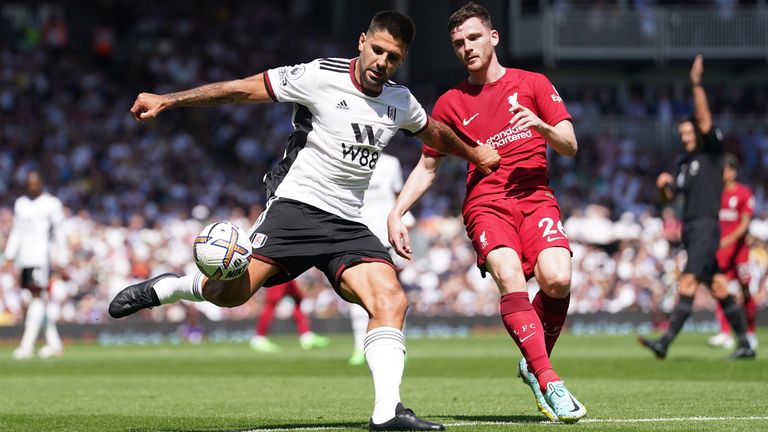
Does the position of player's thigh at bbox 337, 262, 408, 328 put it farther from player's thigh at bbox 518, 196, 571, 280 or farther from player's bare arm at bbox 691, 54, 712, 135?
player's bare arm at bbox 691, 54, 712, 135

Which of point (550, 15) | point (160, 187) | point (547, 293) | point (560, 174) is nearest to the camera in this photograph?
point (547, 293)

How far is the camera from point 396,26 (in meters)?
8.42

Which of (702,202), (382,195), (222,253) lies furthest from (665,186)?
(222,253)

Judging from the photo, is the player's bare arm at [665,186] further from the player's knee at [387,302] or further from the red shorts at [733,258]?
the player's knee at [387,302]

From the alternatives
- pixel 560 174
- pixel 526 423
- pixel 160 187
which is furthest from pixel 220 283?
pixel 560 174

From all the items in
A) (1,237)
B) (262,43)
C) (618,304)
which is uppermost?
(262,43)

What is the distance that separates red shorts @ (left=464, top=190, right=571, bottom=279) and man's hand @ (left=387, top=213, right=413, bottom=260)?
20.7 inches

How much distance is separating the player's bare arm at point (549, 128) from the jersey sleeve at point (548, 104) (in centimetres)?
7

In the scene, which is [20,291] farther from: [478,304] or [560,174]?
[560,174]

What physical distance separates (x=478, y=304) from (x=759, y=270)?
6018mm

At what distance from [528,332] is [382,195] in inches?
290

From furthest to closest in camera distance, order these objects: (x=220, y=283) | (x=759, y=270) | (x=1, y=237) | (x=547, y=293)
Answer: (x=759, y=270) < (x=1, y=237) < (x=547, y=293) < (x=220, y=283)

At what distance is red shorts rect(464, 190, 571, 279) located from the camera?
9.30 metres

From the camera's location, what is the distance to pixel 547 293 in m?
9.53
